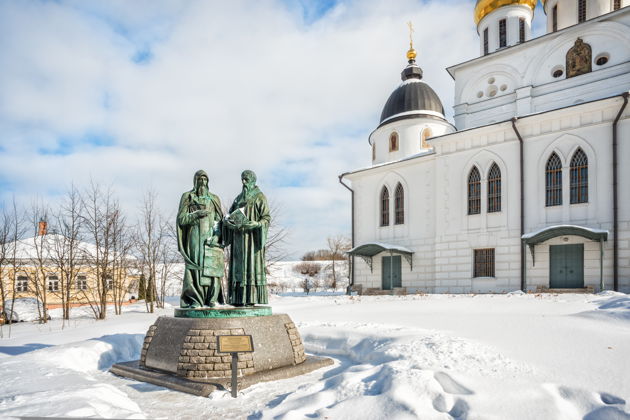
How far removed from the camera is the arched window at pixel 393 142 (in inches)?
957

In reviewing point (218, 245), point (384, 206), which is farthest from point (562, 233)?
point (218, 245)

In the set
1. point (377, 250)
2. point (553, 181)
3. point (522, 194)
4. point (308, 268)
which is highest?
point (553, 181)

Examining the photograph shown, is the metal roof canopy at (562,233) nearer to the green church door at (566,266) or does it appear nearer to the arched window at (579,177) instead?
the green church door at (566,266)

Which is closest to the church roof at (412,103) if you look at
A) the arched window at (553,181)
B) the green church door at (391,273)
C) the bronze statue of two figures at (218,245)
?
the green church door at (391,273)

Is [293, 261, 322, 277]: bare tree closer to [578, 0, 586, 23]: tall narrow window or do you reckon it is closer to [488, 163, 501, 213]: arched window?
[488, 163, 501, 213]: arched window

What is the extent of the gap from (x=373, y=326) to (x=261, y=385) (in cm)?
360

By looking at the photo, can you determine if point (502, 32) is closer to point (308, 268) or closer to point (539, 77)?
point (539, 77)

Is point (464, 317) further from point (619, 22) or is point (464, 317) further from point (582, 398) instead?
point (619, 22)

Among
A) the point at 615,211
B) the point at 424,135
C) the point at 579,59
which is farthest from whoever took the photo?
the point at 424,135

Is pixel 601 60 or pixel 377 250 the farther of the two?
pixel 377 250

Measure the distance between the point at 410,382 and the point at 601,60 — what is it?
1956cm

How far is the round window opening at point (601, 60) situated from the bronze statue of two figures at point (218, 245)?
1844 cm

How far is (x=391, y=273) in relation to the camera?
20.8 m

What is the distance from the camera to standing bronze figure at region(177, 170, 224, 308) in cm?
657
